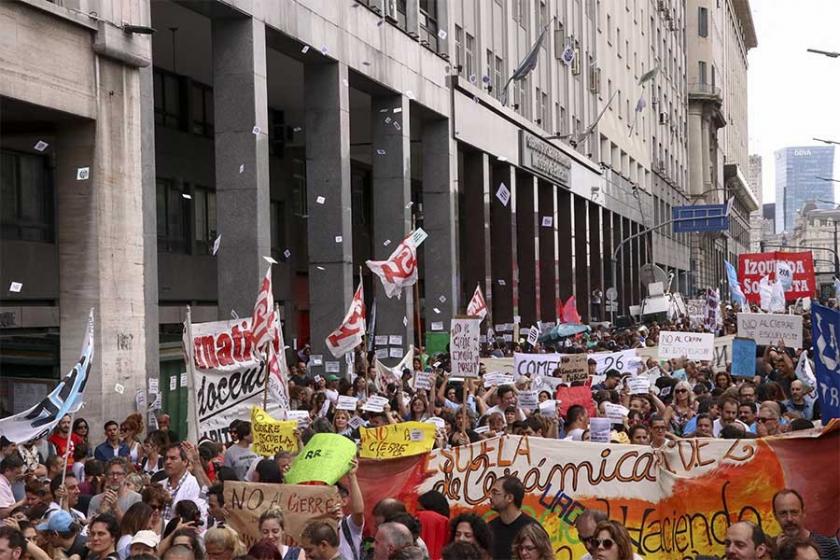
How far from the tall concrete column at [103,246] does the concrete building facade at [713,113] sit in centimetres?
7038

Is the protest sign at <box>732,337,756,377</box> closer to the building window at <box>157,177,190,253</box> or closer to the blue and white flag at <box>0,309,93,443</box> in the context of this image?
the blue and white flag at <box>0,309,93,443</box>

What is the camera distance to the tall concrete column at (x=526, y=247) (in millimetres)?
45844

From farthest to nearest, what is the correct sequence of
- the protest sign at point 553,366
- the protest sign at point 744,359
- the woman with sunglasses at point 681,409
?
the protest sign at point 553,366, the protest sign at point 744,359, the woman with sunglasses at point 681,409

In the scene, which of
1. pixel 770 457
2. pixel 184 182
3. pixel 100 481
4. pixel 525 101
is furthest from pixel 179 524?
pixel 525 101

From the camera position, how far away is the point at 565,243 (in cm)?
5288

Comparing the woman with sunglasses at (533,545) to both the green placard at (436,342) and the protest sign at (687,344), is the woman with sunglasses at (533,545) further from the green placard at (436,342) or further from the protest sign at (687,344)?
the green placard at (436,342)

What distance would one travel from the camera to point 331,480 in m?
9.47

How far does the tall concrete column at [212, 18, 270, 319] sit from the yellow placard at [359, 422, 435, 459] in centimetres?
1112

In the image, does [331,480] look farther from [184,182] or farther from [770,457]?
[184,182]

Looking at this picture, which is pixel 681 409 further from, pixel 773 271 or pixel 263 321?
pixel 773 271

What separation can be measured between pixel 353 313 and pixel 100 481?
29.4 feet

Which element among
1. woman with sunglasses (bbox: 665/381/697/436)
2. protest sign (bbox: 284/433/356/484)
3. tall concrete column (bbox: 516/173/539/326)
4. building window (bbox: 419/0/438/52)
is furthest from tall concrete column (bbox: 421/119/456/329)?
protest sign (bbox: 284/433/356/484)

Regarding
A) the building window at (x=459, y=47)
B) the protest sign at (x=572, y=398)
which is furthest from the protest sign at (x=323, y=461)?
the building window at (x=459, y=47)

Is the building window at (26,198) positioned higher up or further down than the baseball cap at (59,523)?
higher up
